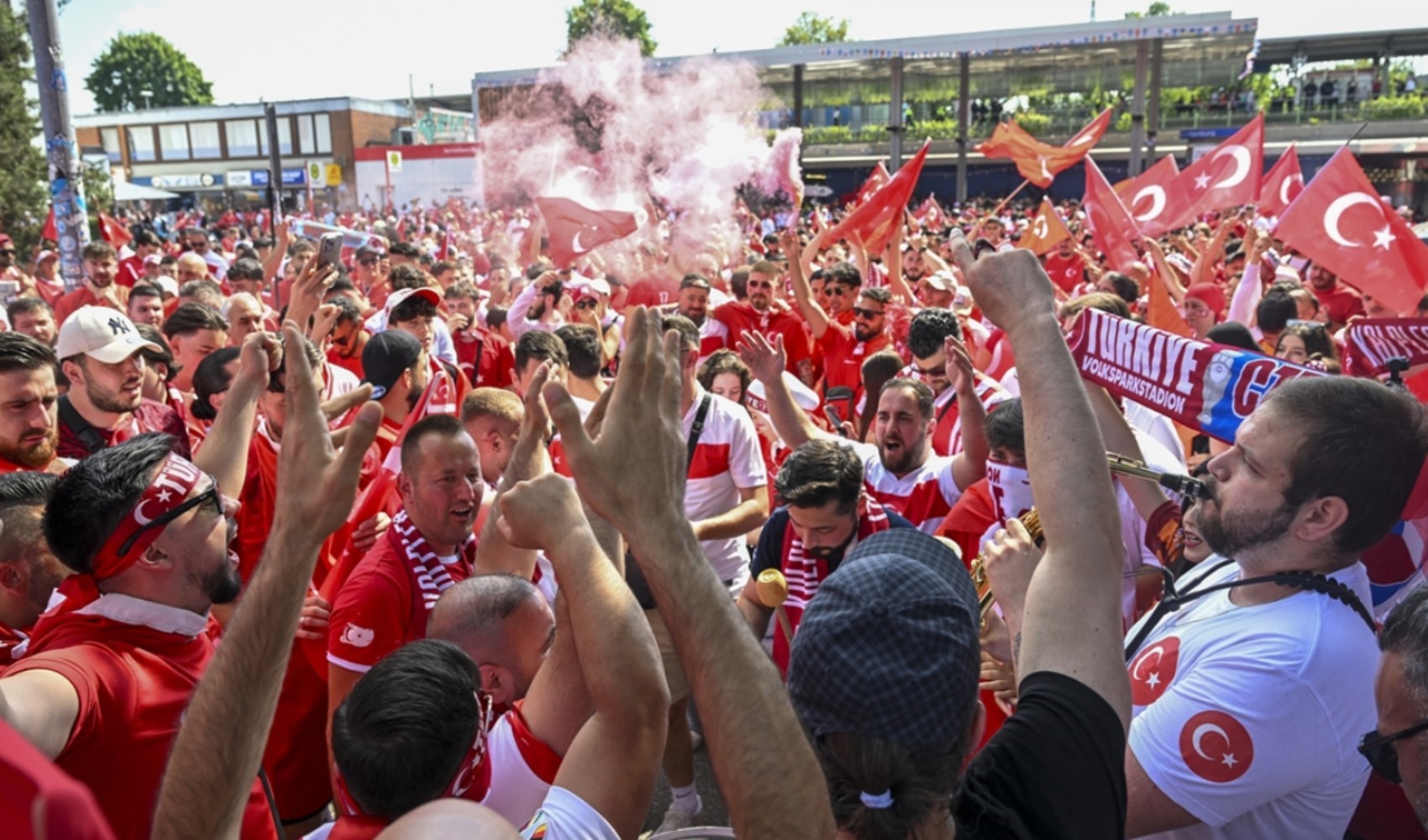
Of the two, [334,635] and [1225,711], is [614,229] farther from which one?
[1225,711]

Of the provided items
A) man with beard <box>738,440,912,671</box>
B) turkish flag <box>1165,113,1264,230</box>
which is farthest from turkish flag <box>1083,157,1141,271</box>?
man with beard <box>738,440,912,671</box>

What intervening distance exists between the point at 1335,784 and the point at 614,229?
7.77 meters

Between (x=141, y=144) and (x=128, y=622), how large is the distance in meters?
71.4

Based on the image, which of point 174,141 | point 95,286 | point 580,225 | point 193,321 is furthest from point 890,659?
point 174,141

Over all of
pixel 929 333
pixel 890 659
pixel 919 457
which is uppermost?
pixel 890 659

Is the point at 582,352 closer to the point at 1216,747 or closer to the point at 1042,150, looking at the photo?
the point at 1216,747

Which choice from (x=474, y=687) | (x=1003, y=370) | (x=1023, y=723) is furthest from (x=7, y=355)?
(x=1003, y=370)

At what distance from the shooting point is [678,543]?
141cm

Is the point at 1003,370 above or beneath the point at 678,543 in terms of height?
beneath

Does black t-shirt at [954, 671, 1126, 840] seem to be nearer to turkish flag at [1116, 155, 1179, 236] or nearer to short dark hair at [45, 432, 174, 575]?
short dark hair at [45, 432, 174, 575]

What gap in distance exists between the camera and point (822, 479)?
332 centimetres

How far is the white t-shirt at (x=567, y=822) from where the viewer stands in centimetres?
176

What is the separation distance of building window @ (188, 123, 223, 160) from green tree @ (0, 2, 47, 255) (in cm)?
4967

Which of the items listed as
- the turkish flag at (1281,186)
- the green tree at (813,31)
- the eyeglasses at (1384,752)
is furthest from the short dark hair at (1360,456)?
the green tree at (813,31)
